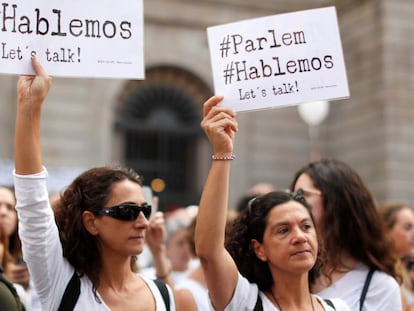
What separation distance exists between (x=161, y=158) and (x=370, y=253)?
12.9 meters

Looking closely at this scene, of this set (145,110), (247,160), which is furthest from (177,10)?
(247,160)

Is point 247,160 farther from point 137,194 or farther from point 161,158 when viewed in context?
point 137,194

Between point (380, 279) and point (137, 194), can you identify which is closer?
point (137, 194)

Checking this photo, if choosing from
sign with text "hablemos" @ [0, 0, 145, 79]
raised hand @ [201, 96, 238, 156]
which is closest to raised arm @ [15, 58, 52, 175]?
sign with text "hablemos" @ [0, 0, 145, 79]

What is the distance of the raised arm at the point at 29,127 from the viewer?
319 cm

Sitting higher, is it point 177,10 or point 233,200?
point 177,10

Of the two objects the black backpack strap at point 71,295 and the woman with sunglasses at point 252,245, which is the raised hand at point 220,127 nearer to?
the woman with sunglasses at point 252,245

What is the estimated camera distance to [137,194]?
3566mm

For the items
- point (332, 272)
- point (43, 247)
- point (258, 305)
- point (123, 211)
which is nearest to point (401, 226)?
point (332, 272)

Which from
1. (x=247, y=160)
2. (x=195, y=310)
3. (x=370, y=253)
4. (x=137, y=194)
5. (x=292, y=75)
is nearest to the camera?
(x=137, y=194)

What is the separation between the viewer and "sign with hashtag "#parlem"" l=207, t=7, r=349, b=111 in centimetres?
382

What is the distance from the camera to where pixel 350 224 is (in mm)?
4363

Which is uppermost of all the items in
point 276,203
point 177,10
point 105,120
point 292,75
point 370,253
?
point 177,10

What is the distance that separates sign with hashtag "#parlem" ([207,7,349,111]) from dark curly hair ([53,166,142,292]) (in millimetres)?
768
